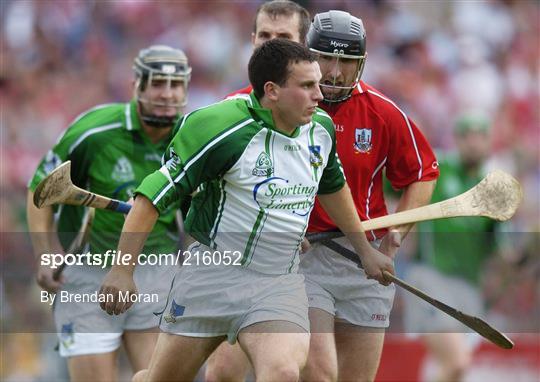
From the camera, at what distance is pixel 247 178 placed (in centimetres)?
542

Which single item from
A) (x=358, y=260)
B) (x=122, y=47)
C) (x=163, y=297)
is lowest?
(x=122, y=47)

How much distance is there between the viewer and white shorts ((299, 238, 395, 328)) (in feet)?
20.6

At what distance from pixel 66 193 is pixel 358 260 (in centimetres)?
150

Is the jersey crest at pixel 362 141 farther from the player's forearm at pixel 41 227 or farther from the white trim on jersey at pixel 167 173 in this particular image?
the player's forearm at pixel 41 227

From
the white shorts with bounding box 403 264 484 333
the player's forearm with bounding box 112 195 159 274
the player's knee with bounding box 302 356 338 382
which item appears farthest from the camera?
the white shorts with bounding box 403 264 484 333

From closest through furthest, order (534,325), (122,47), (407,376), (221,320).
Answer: (221,320), (407,376), (534,325), (122,47)

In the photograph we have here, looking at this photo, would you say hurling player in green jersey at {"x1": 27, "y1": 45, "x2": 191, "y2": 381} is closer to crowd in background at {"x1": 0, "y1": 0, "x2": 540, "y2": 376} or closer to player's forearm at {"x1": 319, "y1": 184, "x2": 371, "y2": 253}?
player's forearm at {"x1": 319, "y1": 184, "x2": 371, "y2": 253}

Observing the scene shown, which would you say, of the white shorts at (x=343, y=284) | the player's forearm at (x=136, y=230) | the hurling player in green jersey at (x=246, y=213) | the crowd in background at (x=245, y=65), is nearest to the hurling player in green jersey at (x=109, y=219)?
the white shorts at (x=343, y=284)

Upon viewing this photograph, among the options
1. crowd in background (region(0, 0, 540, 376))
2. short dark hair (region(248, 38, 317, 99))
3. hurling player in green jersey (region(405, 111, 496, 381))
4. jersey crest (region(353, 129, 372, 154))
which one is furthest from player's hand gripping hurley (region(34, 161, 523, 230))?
crowd in background (region(0, 0, 540, 376))

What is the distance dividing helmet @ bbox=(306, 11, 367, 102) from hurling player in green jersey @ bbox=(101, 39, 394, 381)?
1.52ft

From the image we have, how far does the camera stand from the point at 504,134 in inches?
510

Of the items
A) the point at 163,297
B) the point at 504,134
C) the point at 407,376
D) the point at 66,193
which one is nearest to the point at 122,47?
the point at 504,134

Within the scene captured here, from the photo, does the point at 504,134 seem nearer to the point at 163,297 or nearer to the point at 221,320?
the point at 163,297

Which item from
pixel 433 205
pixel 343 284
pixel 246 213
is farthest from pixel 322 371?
pixel 433 205
